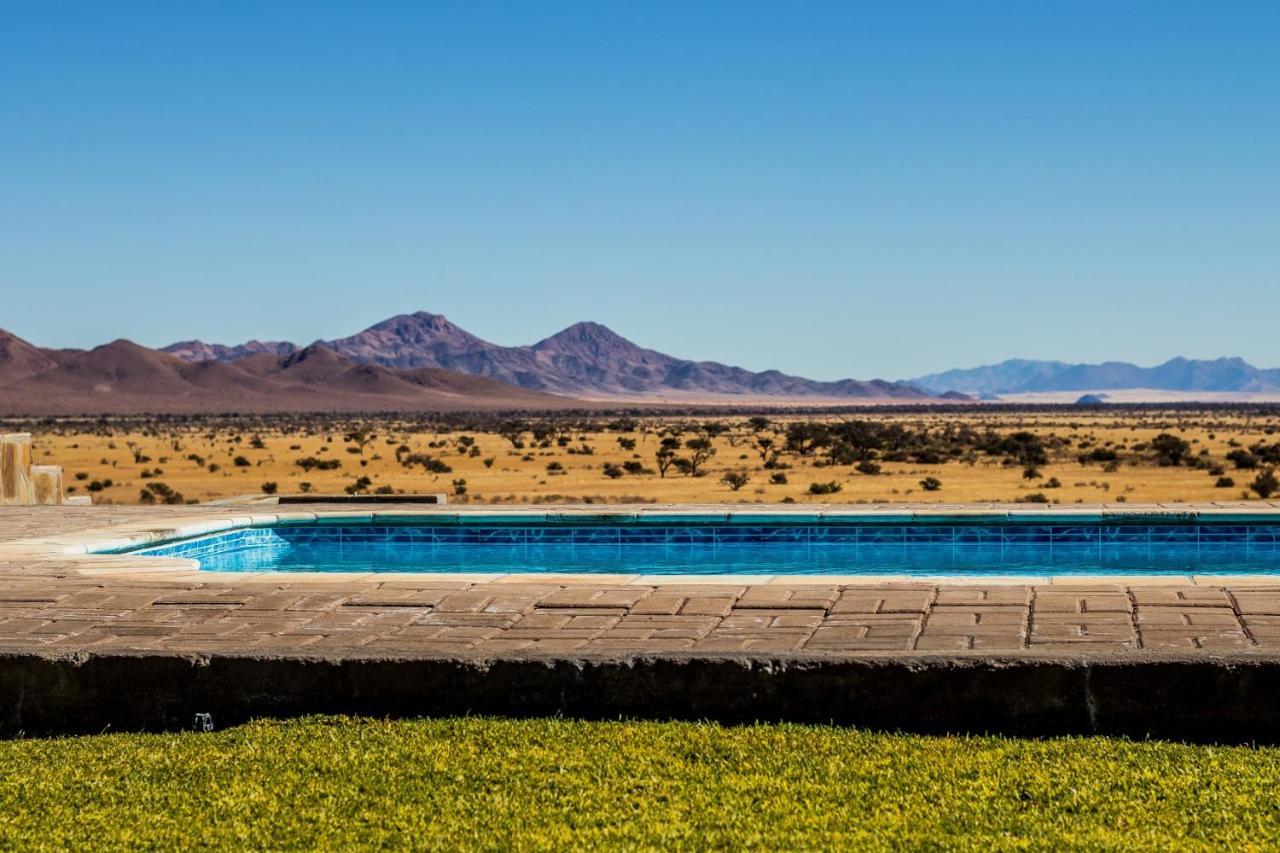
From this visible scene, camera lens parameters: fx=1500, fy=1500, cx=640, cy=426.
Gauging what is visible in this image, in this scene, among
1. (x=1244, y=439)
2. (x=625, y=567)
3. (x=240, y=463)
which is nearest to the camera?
(x=625, y=567)

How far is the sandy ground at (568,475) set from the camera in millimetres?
28547

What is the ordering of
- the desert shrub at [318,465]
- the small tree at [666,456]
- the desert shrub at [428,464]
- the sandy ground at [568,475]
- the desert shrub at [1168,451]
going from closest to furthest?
the sandy ground at [568,475] < the small tree at [666,456] < the desert shrub at [428,464] < the desert shrub at [318,465] < the desert shrub at [1168,451]

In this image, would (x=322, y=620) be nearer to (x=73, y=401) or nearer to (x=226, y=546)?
(x=226, y=546)

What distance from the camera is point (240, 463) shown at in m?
41.3

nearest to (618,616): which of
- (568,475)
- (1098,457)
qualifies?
(568,475)

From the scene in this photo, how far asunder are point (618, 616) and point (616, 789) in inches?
84.7

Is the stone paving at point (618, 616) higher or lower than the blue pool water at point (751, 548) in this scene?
higher

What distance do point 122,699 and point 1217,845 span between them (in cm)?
454

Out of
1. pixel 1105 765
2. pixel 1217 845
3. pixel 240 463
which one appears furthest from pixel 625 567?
pixel 240 463

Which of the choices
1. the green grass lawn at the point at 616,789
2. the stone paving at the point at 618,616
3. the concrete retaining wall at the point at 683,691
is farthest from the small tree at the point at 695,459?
the green grass lawn at the point at 616,789

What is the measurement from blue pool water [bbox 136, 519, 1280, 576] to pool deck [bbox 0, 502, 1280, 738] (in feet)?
17.9

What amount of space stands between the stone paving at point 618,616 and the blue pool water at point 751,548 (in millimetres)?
5078

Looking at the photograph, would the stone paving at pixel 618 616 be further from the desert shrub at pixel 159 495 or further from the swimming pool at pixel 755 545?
the desert shrub at pixel 159 495

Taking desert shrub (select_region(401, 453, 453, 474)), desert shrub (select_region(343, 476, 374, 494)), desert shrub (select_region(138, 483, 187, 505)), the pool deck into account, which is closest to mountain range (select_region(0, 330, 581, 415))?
desert shrub (select_region(401, 453, 453, 474))
